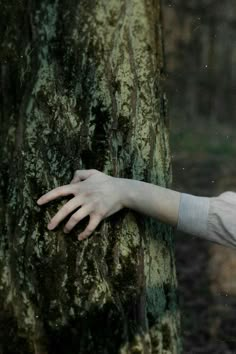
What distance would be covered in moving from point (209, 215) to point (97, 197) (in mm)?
396

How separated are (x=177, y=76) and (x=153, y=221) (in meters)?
10.6

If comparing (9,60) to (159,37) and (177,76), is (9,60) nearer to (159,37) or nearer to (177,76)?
(159,37)

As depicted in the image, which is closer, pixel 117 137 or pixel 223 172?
pixel 117 137

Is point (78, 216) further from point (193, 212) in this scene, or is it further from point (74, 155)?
point (193, 212)

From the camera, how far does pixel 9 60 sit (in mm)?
2002

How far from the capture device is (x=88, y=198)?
6.51ft

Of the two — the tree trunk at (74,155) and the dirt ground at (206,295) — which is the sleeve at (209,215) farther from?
the dirt ground at (206,295)

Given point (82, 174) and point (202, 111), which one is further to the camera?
point (202, 111)

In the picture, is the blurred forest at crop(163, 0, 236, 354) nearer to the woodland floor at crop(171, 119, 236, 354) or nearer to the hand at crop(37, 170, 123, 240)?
the woodland floor at crop(171, 119, 236, 354)

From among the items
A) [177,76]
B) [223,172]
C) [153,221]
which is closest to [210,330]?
[153,221]

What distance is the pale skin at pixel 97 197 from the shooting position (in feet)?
6.45

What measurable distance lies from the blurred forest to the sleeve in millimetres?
3503

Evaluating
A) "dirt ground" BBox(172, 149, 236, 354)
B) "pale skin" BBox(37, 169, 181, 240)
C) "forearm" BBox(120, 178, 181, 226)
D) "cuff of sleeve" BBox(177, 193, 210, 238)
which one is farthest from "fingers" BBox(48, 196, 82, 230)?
"dirt ground" BBox(172, 149, 236, 354)

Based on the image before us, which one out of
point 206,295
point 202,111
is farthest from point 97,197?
point 202,111
